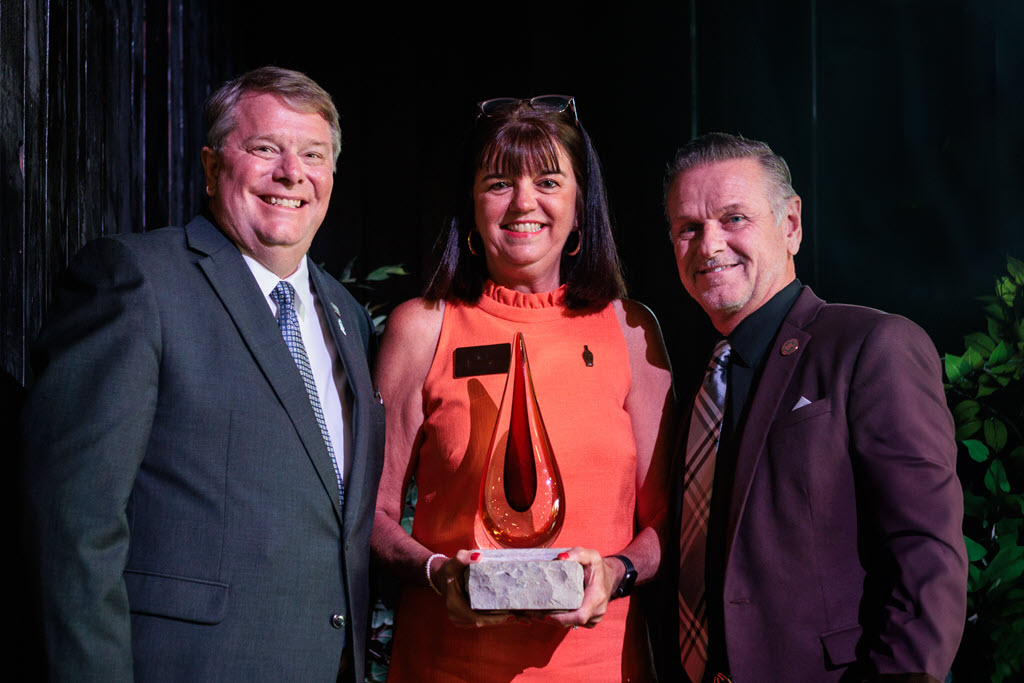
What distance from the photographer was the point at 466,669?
6.15 feet

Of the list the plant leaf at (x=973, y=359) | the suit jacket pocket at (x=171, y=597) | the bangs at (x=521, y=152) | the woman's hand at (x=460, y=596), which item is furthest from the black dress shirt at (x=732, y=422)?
the suit jacket pocket at (x=171, y=597)

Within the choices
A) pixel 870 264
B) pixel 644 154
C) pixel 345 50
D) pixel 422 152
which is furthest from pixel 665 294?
pixel 345 50

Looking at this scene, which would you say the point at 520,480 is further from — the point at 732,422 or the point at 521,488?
the point at 732,422

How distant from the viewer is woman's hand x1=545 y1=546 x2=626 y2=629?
1.65m

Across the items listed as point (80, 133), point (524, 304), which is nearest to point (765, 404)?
point (524, 304)

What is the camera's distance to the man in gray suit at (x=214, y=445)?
140 cm

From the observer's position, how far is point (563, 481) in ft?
6.40

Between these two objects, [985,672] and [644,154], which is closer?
A: [985,672]

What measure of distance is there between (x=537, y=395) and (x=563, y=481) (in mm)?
196

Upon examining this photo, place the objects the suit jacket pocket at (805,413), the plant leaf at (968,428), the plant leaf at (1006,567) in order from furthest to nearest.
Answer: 1. the plant leaf at (968,428)
2. the plant leaf at (1006,567)
3. the suit jacket pocket at (805,413)

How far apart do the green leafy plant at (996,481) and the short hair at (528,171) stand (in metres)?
1.03

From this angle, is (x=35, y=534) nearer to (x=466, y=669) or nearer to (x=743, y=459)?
(x=466, y=669)

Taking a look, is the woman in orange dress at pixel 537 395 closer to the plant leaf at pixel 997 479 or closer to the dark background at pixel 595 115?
the dark background at pixel 595 115

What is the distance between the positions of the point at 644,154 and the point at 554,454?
1.91m
